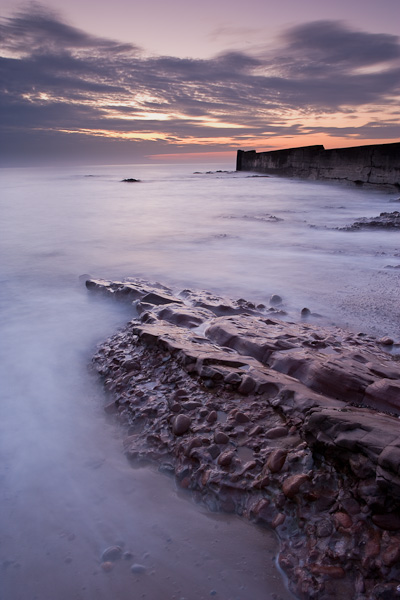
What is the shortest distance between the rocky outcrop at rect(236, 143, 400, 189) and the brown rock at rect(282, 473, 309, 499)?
14.8m

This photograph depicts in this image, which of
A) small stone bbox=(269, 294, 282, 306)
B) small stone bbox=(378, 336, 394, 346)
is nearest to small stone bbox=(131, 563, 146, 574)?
small stone bbox=(378, 336, 394, 346)

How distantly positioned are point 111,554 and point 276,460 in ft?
2.13

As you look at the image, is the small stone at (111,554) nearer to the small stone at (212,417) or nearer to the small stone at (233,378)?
the small stone at (212,417)

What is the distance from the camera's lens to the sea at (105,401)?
1.21 m

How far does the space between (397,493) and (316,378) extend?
2.69ft

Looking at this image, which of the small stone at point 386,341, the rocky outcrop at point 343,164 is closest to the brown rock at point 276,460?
the small stone at point 386,341

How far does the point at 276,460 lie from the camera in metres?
1.47

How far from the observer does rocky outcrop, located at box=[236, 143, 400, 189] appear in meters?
14.2

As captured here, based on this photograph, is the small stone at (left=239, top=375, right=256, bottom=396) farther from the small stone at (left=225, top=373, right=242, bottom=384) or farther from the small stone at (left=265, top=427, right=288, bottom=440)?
the small stone at (left=265, top=427, right=288, bottom=440)

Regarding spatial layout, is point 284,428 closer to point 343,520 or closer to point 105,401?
point 343,520

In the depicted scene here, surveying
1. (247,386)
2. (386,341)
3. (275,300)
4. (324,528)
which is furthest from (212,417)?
(275,300)

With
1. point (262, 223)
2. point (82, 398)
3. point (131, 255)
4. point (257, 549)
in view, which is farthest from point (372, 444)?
point (262, 223)

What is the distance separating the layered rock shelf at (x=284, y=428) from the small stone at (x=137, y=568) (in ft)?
1.03

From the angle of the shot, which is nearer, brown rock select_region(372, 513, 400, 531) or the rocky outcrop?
brown rock select_region(372, 513, 400, 531)
